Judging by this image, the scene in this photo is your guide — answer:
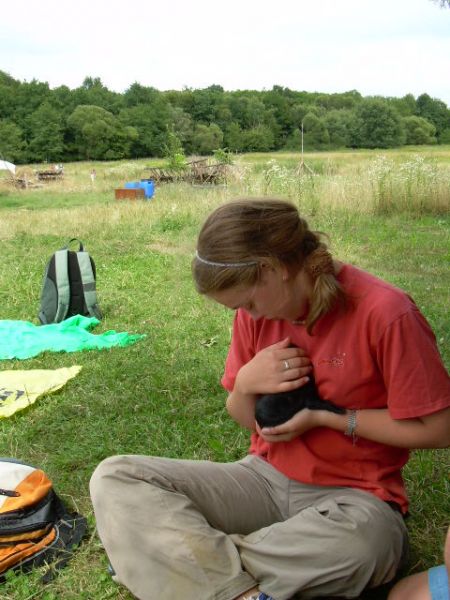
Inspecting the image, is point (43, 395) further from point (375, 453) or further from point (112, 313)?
point (375, 453)

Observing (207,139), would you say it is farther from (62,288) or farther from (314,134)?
(62,288)

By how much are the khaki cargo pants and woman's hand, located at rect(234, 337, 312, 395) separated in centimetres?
35

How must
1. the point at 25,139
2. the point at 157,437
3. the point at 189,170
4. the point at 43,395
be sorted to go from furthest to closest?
the point at 25,139 < the point at 189,170 < the point at 43,395 < the point at 157,437

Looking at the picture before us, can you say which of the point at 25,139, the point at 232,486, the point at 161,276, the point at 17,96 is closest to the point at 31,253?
the point at 161,276

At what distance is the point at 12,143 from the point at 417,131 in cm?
3260

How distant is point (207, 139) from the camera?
38812mm

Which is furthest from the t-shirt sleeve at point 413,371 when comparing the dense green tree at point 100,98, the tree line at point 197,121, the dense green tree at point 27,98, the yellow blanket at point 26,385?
the dense green tree at point 100,98

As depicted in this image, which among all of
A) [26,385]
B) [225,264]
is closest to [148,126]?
[26,385]

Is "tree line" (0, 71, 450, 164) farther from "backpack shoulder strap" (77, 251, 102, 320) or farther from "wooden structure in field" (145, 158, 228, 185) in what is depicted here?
"backpack shoulder strap" (77, 251, 102, 320)

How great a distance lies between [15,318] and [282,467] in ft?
14.0

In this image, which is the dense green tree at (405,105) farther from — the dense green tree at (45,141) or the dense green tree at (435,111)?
the dense green tree at (45,141)

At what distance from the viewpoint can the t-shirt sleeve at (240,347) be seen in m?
2.11

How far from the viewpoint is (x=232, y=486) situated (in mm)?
2066

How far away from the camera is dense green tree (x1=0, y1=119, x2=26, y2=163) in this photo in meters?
51.2
